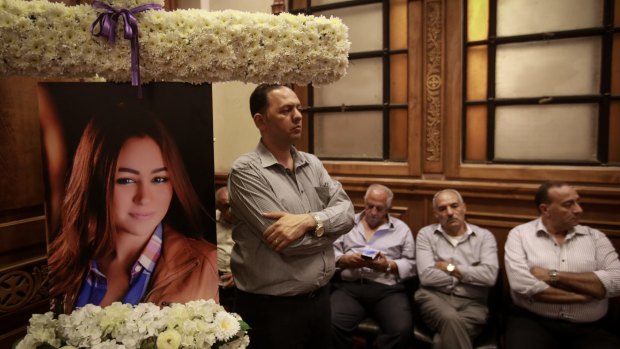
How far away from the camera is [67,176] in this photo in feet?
3.86

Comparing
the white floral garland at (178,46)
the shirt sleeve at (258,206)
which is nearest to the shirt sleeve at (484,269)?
the shirt sleeve at (258,206)

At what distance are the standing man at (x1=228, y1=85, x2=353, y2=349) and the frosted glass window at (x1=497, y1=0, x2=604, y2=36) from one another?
6.02 feet

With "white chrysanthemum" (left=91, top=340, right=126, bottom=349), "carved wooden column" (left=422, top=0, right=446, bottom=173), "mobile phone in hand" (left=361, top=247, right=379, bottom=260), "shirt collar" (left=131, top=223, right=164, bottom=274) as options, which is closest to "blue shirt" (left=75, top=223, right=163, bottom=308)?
"shirt collar" (left=131, top=223, right=164, bottom=274)

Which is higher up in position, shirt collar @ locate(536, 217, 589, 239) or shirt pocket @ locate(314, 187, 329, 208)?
shirt pocket @ locate(314, 187, 329, 208)

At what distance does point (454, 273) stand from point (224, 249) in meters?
1.46

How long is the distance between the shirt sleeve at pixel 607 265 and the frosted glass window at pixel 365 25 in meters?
1.89

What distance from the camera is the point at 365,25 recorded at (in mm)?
3277

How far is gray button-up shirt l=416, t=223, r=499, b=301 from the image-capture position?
8.35ft

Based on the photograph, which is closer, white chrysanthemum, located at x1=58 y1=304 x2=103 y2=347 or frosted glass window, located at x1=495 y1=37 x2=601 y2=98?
white chrysanthemum, located at x1=58 y1=304 x2=103 y2=347

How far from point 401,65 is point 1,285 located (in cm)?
268

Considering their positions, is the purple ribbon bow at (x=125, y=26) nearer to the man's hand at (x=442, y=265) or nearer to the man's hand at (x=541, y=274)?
the man's hand at (x=442, y=265)

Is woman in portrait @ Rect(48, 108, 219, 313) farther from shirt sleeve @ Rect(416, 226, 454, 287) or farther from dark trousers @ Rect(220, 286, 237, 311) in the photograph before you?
shirt sleeve @ Rect(416, 226, 454, 287)

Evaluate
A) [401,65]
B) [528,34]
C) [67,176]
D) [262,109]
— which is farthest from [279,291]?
[528,34]

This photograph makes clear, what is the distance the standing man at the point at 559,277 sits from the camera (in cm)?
225
